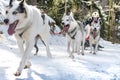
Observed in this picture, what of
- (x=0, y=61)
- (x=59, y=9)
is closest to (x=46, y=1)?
(x=59, y=9)

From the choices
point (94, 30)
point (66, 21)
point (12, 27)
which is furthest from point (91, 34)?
point (12, 27)

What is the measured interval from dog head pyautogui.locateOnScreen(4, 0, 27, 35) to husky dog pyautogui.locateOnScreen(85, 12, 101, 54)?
694cm

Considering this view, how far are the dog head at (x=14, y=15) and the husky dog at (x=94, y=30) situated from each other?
6.94 m

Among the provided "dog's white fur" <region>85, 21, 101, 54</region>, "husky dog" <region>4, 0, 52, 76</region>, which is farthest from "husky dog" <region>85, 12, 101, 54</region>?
"husky dog" <region>4, 0, 52, 76</region>

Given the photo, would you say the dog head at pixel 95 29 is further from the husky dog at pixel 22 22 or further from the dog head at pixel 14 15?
the dog head at pixel 14 15

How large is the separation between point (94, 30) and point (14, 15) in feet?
24.0

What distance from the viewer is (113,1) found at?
32.2m

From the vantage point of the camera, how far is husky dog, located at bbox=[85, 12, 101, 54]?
14.0 m

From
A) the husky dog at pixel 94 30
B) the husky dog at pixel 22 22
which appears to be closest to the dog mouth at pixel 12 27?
the husky dog at pixel 22 22

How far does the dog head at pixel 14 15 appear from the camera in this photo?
7072mm

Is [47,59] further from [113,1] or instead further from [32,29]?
[113,1]

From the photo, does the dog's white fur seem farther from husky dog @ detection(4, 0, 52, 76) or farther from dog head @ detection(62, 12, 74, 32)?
husky dog @ detection(4, 0, 52, 76)

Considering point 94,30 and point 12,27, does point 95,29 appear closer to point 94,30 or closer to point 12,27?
point 94,30

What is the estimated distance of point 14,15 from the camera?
713 cm
